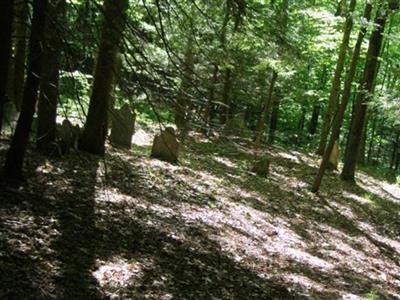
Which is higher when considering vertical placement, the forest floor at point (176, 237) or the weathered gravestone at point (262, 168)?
the weathered gravestone at point (262, 168)

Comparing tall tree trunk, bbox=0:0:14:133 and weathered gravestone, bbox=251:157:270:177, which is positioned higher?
tall tree trunk, bbox=0:0:14:133

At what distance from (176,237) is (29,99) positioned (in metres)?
2.83

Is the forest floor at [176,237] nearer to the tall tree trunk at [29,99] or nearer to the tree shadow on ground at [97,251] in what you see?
the tree shadow on ground at [97,251]

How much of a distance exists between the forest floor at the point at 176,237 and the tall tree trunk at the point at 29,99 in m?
0.33

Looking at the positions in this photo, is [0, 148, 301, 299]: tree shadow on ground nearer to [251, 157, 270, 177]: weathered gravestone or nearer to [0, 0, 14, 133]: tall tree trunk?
[0, 0, 14, 133]: tall tree trunk

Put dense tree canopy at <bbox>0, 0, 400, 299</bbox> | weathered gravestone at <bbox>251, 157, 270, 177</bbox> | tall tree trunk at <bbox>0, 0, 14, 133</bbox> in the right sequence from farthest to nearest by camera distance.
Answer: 1. weathered gravestone at <bbox>251, 157, 270, 177</bbox>
2. dense tree canopy at <bbox>0, 0, 400, 299</bbox>
3. tall tree trunk at <bbox>0, 0, 14, 133</bbox>

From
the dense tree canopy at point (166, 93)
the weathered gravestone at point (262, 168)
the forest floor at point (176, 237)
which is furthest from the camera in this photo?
the weathered gravestone at point (262, 168)

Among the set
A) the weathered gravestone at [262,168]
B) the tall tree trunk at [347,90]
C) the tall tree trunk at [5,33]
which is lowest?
the weathered gravestone at [262,168]

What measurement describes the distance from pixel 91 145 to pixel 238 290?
4694mm

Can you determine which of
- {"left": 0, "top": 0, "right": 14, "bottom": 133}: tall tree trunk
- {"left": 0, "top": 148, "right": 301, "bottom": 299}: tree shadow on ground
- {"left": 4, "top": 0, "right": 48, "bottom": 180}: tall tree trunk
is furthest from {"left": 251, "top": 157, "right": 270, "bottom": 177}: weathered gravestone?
{"left": 0, "top": 0, "right": 14, "bottom": 133}: tall tree trunk

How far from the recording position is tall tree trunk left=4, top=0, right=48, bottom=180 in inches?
200

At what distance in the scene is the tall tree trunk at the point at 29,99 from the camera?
5.07 m

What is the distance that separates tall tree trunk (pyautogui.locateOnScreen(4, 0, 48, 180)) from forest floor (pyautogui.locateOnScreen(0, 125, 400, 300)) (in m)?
0.33

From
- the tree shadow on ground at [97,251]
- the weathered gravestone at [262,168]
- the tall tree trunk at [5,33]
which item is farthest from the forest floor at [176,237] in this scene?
the weathered gravestone at [262,168]
